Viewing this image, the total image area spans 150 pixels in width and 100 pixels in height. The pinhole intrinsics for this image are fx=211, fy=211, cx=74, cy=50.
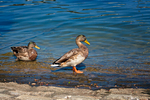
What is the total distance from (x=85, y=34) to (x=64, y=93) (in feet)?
26.0

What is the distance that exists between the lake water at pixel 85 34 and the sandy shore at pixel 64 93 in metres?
0.54

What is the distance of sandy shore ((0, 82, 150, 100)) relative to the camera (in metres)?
4.84

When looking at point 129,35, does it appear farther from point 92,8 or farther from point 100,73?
point 92,8

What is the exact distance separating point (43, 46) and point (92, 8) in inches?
337

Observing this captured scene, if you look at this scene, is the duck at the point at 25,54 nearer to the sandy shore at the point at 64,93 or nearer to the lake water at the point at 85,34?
the lake water at the point at 85,34

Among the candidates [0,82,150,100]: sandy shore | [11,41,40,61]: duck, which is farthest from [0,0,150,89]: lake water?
[0,82,150,100]: sandy shore

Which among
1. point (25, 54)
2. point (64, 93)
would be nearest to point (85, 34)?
point (25, 54)

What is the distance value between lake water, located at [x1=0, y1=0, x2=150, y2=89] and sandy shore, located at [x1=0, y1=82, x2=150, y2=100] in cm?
54

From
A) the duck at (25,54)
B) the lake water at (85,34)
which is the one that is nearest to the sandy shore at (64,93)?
the lake water at (85,34)

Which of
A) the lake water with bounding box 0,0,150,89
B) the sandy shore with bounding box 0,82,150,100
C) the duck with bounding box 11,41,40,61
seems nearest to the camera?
the sandy shore with bounding box 0,82,150,100

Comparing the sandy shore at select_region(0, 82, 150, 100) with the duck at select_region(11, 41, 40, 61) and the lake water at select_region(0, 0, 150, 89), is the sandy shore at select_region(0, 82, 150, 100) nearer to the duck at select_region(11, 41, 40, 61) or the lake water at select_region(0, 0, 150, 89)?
the lake water at select_region(0, 0, 150, 89)

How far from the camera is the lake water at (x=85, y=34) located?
680 centimetres

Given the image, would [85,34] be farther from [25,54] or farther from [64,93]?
[64,93]

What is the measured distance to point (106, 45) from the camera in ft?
35.4
